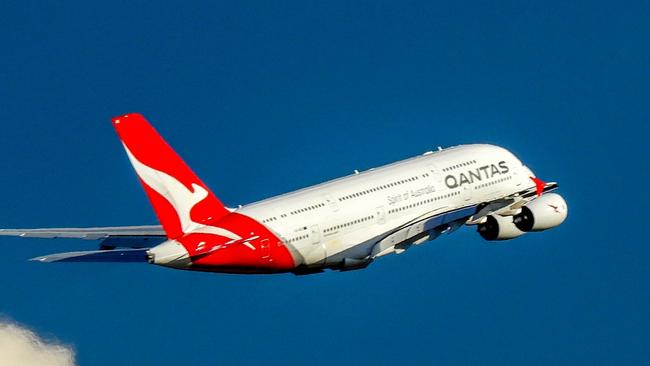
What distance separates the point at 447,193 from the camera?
274 ft

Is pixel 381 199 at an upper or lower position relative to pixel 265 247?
upper

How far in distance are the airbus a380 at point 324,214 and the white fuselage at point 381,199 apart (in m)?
0.05

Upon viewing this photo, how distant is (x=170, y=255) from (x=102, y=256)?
11.0 feet

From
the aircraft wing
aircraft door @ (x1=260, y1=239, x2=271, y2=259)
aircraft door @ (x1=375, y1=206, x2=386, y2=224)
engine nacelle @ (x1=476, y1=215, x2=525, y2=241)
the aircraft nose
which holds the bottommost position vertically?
the aircraft nose

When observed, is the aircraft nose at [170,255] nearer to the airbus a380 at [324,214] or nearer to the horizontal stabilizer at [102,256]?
the airbus a380 at [324,214]

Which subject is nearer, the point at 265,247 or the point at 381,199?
the point at 265,247

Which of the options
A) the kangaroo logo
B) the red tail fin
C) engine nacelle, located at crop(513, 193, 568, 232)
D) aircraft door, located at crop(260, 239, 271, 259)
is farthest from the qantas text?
the red tail fin

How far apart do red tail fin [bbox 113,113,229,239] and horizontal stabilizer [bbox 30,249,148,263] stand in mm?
1622

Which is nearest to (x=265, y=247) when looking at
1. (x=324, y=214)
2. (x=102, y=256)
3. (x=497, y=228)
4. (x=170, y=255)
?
(x=324, y=214)

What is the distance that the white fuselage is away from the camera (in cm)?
7575

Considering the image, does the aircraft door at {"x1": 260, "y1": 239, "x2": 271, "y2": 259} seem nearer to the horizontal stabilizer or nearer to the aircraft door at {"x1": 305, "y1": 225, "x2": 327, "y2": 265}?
the aircraft door at {"x1": 305, "y1": 225, "x2": 327, "y2": 265}

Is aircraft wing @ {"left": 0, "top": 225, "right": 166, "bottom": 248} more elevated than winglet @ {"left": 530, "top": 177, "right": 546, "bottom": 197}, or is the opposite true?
winglet @ {"left": 530, "top": 177, "right": 546, "bottom": 197}

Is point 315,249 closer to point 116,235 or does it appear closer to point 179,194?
point 179,194

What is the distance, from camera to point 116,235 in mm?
79562
